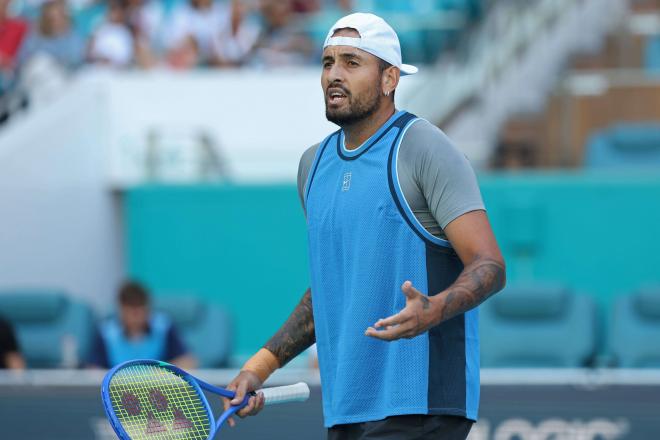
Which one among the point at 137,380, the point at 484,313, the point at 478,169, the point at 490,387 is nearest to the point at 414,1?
the point at 478,169

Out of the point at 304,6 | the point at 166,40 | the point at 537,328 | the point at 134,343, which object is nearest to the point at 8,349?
the point at 134,343

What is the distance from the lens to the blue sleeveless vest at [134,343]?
8386mm

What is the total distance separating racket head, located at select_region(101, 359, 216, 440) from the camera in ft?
12.4

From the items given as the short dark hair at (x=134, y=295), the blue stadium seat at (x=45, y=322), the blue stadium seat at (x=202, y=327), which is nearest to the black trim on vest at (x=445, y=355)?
the short dark hair at (x=134, y=295)

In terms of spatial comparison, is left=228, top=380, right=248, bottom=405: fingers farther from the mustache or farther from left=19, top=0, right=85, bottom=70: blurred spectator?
left=19, top=0, right=85, bottom=70: blurred spectator

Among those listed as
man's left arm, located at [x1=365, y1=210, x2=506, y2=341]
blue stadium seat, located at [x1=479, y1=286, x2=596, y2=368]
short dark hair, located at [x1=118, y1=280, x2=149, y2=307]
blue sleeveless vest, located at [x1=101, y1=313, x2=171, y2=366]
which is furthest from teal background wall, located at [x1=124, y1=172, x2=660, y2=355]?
man's left arm, located at [x1=365, y1=210, x2=506, y2=341]

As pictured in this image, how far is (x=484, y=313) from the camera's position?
28.9 ft

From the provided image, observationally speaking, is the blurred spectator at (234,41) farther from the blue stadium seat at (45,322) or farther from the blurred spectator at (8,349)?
the blurred spectator at (8,349)

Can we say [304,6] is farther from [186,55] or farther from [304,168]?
[304,168]

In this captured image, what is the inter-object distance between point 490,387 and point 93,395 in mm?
1853

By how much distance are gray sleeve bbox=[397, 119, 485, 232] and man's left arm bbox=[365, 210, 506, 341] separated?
39 millimetres

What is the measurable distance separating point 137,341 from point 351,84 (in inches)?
200

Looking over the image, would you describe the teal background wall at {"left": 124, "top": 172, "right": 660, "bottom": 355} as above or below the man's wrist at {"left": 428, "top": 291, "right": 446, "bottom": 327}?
below

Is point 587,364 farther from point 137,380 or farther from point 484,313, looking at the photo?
point 137,380
